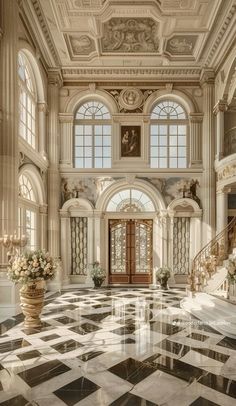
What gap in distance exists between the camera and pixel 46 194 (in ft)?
34.6

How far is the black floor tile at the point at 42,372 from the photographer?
141 inches

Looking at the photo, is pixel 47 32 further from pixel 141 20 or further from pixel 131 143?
pixel 131 143

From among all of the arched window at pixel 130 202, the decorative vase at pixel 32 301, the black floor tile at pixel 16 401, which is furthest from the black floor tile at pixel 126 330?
the arched window at pixel 130 202

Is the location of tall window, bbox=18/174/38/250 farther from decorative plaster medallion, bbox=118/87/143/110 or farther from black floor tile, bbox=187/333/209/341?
black floor tile, bbox=187/333/209/341

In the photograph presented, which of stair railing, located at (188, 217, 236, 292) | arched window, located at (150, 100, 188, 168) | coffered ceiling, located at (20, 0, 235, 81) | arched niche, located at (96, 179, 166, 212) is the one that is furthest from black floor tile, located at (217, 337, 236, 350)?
coffered ceiling, located at (20, 0, 235, 81)

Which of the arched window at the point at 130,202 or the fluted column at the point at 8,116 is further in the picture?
the arched window at the point at 130,202

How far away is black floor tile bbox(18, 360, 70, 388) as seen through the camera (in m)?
3.58

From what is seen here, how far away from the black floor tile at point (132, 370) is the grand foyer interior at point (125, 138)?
3.45m

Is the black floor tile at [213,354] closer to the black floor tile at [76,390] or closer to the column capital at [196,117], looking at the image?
the black floor tile at [76,390]

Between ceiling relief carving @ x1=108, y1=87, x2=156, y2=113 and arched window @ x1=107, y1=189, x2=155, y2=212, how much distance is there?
3079 mm

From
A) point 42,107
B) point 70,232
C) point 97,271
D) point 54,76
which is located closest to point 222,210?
point 97,271

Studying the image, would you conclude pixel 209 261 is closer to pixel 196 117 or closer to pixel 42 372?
pixel 42 372

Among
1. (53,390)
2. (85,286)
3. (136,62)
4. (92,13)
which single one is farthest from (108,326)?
(136,62)

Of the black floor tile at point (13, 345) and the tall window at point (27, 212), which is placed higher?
the tall window at point (27, 212)
